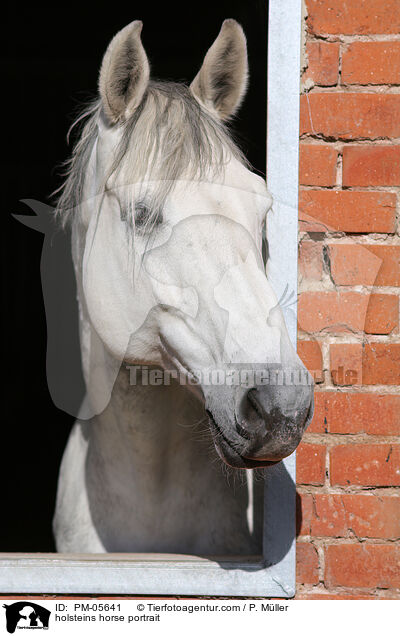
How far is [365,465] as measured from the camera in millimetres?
1481

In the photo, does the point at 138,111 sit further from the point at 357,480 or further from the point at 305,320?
the point at 357,480

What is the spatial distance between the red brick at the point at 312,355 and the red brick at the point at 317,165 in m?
0.39

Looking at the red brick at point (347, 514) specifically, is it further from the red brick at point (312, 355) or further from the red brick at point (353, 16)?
the red brick at point (353, 16)

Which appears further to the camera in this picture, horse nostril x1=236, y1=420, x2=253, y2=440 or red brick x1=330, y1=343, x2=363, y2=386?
red brick x1=330, y1=343, x2=363, y2=386

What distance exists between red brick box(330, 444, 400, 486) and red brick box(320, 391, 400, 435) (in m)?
0.04

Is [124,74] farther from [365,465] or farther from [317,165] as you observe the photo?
[365,465]

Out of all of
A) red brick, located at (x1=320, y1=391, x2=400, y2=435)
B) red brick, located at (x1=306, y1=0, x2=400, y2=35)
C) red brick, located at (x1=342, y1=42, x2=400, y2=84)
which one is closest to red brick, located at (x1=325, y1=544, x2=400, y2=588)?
red brick, located at (x1=320, y1=391, x2=400, y2=435)

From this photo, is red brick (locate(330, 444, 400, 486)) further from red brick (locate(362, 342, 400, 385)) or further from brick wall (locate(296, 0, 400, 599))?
red brick (locate(362, 342, 400, 385))

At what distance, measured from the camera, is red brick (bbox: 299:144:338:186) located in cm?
149

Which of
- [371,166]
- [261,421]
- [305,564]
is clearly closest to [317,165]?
[371,166]

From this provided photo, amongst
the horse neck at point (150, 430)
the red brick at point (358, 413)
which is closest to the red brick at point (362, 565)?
the red brick at point (358, 413)

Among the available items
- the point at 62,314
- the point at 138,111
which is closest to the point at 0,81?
the point at 62,314

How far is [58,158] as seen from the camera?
441cm
